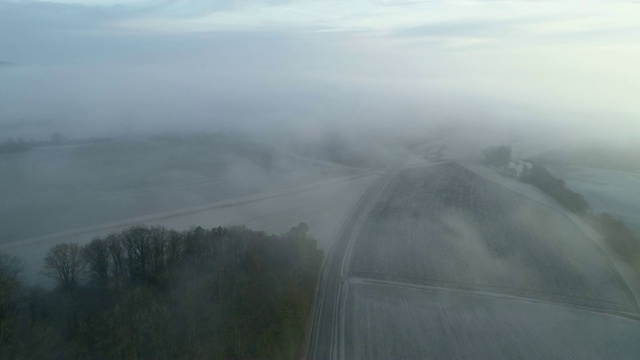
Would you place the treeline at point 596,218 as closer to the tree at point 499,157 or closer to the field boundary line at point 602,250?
the field boundary line at point 602,250

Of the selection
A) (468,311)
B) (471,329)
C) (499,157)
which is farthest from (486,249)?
(499,157)

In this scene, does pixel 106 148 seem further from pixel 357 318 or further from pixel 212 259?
pixel 357 318

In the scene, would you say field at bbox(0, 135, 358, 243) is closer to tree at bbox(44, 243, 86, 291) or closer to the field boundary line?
tree at bbox(44, 243, 86, 291)

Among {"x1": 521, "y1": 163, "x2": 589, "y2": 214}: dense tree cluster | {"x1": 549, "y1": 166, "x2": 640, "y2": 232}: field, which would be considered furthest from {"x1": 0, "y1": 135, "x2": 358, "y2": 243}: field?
{"x1": 549, "y1": 166, "x2": 640, "y2": 232}: field

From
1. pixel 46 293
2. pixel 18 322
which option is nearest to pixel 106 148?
pixel 46 293

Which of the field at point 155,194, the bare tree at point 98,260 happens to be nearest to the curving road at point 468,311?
the field at point 155,194

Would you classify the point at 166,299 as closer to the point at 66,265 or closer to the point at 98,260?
the point at 98,260

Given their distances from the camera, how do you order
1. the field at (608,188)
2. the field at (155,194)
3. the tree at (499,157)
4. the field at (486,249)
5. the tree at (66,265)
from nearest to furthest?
1. the tree at (66,265)
2. the field at (486,249)
3. the field at (155,194)
4. the field at (608,188)
5. the tree at (499,157)
